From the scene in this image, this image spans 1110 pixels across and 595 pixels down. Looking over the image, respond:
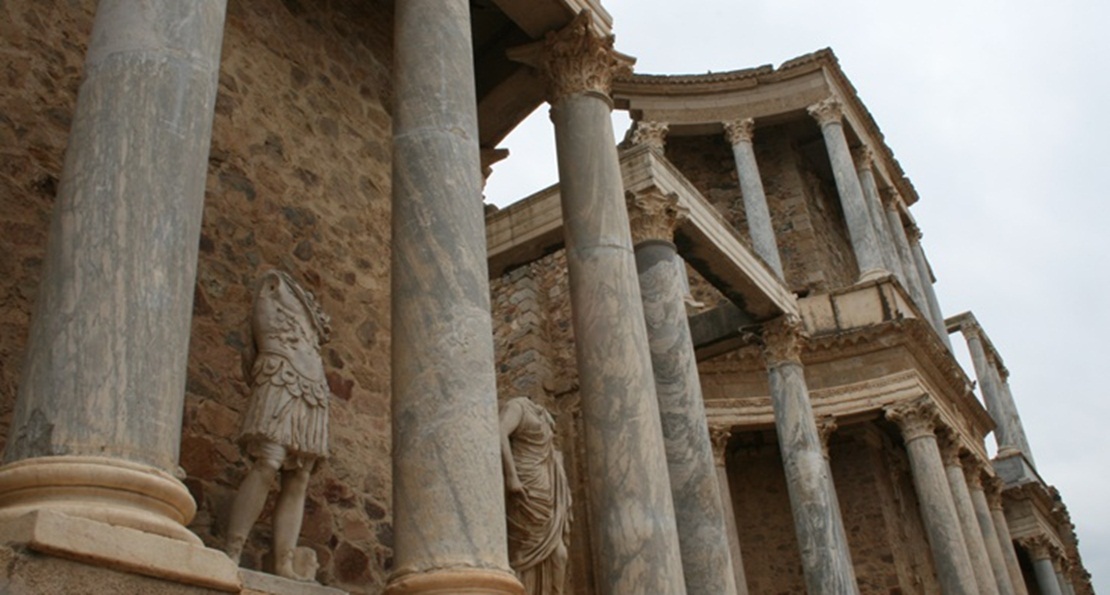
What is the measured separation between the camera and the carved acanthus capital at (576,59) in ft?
29.6

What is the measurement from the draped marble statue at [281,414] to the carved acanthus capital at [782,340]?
8.22 m

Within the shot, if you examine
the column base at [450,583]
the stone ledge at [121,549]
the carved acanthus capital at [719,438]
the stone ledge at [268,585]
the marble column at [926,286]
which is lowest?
the stone ledge at [121,549]

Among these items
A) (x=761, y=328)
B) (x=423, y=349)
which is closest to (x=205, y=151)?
(x=423, y=349)

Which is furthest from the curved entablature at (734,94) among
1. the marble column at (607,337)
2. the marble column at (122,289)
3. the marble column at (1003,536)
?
the marble column at (122,289)

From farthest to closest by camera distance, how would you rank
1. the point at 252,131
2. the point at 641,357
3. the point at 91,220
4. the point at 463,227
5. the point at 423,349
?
the point at 252,131
the point at 641,357
the point at 463,227
the point at 423,349
the point at 91,220

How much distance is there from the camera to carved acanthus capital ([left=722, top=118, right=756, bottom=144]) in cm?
2123

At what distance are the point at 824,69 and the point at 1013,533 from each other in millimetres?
12266

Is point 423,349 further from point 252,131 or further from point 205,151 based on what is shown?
point 252,131

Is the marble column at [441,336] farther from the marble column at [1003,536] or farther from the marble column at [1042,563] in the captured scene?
the marble column at [1042,563]

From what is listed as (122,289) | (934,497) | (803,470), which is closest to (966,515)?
(934,497)

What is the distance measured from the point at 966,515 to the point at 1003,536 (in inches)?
135

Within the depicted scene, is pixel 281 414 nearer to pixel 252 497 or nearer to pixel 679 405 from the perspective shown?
pixel 252 497

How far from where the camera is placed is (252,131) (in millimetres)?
8734

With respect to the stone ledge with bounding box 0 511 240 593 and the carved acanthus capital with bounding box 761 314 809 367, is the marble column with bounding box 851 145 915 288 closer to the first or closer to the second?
the carved acanthus capital with bounding box 761 314 809 367
